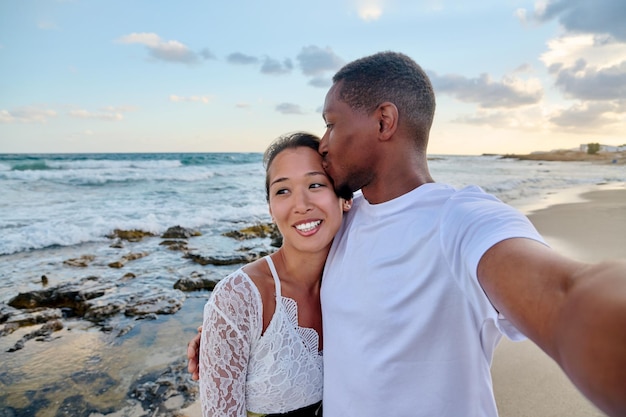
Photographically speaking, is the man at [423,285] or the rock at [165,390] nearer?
the man at [423,285]

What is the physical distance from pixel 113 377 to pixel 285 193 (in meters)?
3.14

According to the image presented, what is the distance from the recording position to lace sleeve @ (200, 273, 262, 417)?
1.89 meters

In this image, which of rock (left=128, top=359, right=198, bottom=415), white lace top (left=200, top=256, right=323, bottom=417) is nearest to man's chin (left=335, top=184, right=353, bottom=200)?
white lace top (left=200, top=256, right=323, bottom=417)

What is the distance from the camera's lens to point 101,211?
45.4ft

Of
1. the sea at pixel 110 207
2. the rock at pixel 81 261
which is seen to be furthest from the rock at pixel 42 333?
the rock at pixel 81 261

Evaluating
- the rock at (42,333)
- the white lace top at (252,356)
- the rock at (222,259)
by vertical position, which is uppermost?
the white lace top at (252,356)

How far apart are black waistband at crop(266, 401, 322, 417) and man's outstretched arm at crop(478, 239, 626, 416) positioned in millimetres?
1438

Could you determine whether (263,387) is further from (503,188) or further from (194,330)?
(503,188)

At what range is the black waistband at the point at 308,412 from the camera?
6.89ft

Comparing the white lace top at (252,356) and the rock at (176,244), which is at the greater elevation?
the white lace top at (252,356)

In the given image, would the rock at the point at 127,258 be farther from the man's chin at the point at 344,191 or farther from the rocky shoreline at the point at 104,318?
the man's chin at the point at 344,191

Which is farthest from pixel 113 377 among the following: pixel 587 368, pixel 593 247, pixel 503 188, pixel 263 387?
pixel 503 188

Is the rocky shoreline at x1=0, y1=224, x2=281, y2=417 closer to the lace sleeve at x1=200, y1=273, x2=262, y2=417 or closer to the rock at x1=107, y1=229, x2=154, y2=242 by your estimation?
the rock at x1=107, y1=229, x2=154, y2=242

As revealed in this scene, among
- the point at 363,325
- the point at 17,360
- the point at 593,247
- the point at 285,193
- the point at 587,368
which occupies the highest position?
the point at 285,193
